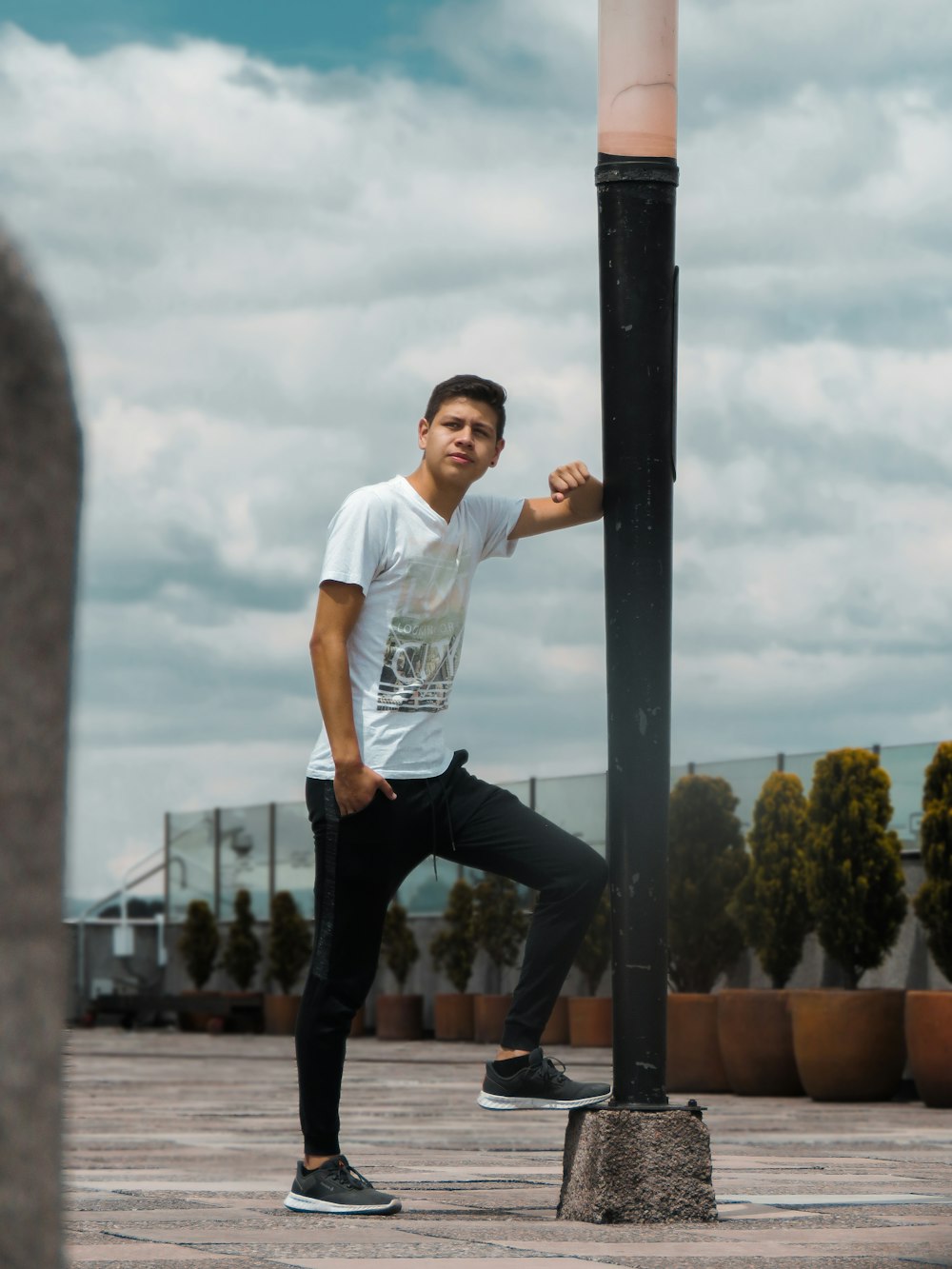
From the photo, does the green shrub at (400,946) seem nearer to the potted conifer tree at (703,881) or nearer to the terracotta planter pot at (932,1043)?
the potted conifer tree at (703,881)

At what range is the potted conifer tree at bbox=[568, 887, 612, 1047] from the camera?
768 inches

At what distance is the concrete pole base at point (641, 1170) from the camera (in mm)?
4496

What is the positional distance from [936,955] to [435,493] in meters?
7.45

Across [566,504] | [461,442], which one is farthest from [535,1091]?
[461,442]

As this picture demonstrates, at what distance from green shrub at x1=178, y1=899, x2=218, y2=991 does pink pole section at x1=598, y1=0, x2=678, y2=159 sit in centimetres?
2641

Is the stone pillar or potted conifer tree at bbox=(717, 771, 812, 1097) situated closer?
the stone pillar

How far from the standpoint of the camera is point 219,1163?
6840mm

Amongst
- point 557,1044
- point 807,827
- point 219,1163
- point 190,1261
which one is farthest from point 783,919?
point 190,1261

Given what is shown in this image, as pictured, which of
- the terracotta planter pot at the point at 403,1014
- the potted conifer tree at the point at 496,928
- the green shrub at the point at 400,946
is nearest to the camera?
the potted conifer tree at the point at 496,928

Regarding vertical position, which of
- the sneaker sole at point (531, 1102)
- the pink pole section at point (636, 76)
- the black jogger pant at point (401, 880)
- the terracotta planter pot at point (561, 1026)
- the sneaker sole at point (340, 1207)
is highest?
the pink pole section at point (636, 76)

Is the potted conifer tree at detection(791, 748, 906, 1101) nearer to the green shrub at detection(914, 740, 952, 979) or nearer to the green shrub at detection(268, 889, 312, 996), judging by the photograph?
the green shrub at detection(914, 740, 952, 979)

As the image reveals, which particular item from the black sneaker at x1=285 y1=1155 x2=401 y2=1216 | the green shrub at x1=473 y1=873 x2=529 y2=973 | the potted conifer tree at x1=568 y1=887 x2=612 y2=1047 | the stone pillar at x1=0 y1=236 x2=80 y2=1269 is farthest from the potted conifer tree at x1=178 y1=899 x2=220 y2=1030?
the stone pillar at x1=0 y1=236 x2=80 y2=1269

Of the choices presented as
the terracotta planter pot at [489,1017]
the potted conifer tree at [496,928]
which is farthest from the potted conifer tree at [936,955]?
the potted conifer tree at [496,928]

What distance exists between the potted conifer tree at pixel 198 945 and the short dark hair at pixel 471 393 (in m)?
26.1
